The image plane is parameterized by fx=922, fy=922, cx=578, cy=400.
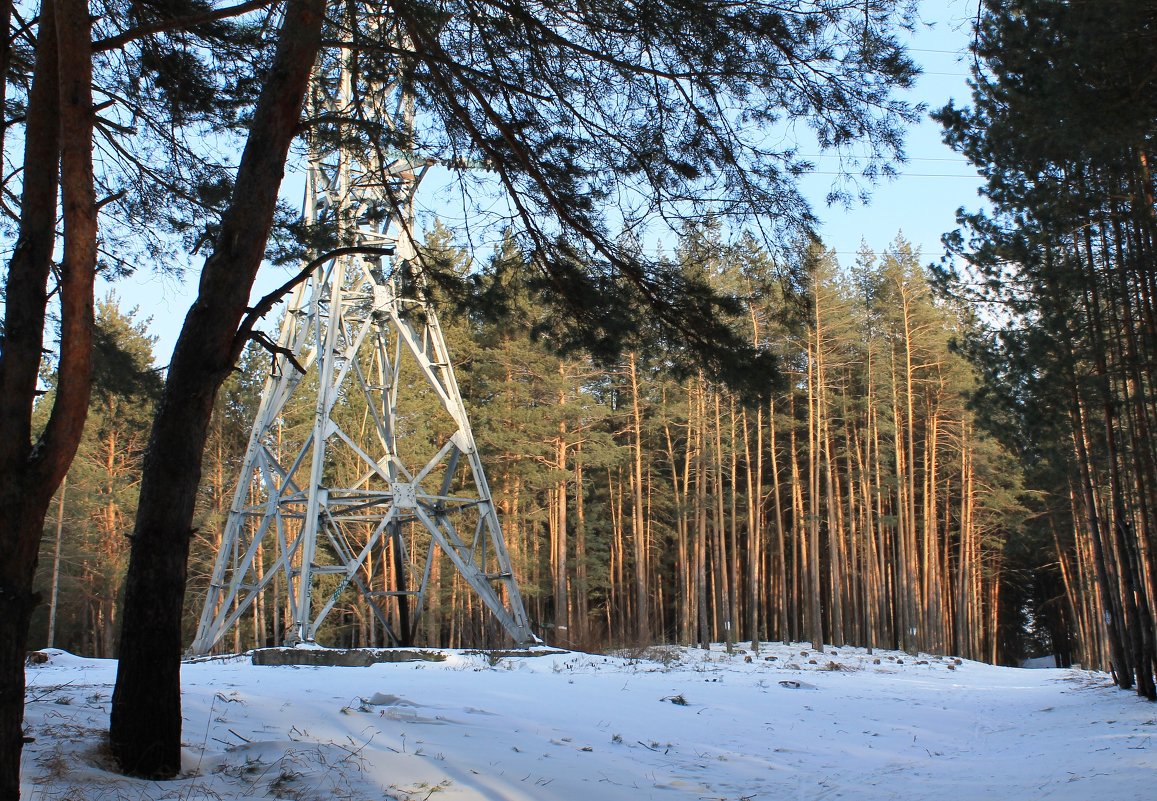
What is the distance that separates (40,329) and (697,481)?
83.4ft

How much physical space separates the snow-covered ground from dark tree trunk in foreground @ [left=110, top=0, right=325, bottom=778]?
263mm

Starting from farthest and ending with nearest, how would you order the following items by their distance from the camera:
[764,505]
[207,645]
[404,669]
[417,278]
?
[764,505], [207,645], [404,669], [417,278]

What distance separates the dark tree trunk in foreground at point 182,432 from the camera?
436 cm

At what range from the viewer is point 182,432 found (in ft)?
14.8

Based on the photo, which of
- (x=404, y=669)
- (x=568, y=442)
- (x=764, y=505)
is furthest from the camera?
(x=764, y=505)

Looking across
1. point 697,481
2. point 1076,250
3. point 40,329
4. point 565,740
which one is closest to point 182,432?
point 40,329

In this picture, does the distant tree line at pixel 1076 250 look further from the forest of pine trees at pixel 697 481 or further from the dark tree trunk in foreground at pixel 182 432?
the forest of pine trees at pixel 697 481

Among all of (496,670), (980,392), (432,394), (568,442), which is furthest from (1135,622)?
(432,394)

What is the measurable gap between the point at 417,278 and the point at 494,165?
108 cm

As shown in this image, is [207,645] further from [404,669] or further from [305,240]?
[305,240]

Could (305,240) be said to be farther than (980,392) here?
No

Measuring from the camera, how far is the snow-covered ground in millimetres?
4535

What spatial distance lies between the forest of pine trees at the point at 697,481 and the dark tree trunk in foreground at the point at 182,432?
58.6 feet

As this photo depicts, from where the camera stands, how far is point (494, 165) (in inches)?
257
